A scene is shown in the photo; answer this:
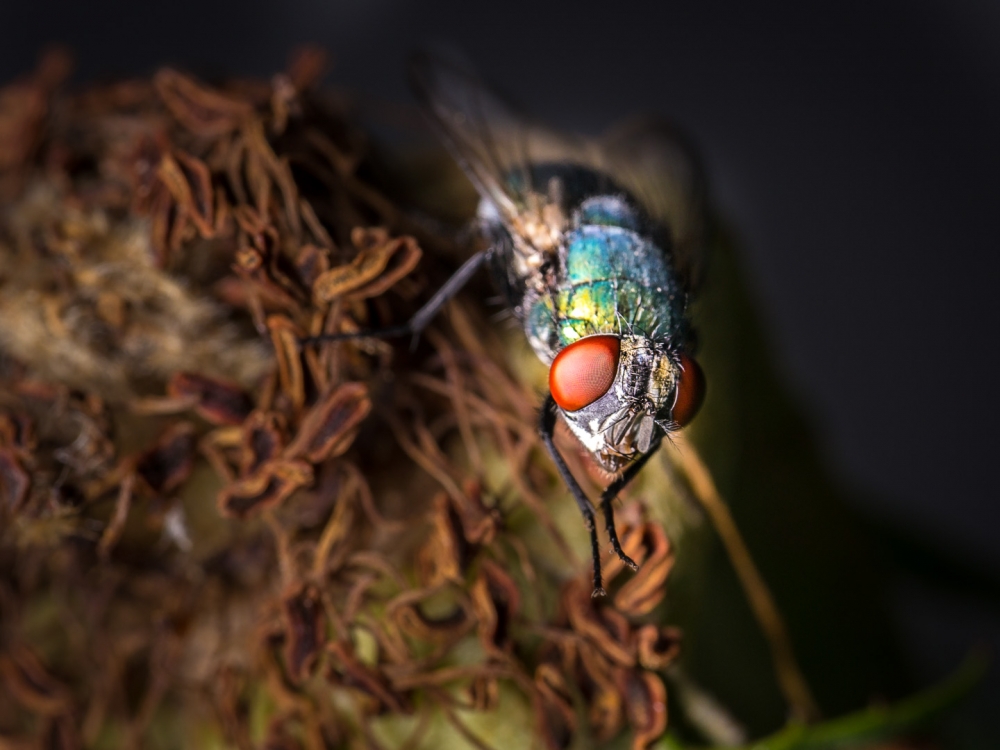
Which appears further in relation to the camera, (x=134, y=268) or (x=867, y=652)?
(x=867, y=652)

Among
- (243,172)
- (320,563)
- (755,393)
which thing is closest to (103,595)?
(320,563)

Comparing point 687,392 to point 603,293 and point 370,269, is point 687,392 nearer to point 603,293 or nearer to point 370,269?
point 603,293

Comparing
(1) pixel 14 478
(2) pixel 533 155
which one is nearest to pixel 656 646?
(2) pixel 533 155

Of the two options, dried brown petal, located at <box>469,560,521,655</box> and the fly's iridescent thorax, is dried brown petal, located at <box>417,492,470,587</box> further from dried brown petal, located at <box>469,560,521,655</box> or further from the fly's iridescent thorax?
the fly's iridescent thorax

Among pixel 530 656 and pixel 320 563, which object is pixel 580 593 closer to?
pixel 530 656

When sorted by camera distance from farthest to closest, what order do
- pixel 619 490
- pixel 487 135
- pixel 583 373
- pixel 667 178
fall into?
pixel 667 178
pixel 487 135
pixel 619 490
pixel 583 373

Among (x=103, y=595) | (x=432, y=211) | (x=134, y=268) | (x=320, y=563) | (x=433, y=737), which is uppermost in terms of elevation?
(x=432, y=211)

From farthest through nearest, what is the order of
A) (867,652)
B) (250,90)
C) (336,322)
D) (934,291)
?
(934,291) < (867,652) < (250,90) < (336,322)

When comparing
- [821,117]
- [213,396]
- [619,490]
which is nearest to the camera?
[619,490]
